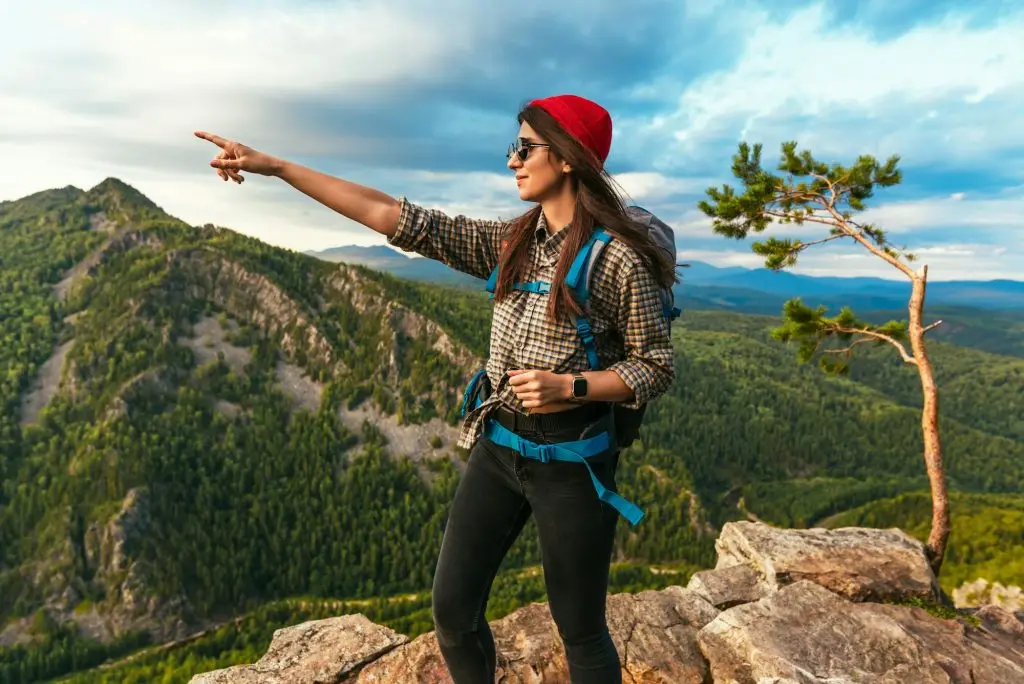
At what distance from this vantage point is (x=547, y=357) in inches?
163

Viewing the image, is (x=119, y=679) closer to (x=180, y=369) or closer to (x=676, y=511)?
(x=180, y=369)

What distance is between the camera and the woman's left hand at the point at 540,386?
3744mm

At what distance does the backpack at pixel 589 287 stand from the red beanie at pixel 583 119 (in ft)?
1.86

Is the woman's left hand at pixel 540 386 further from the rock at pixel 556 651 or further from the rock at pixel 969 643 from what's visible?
the rock at pixel 969 643

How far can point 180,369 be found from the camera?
491ft

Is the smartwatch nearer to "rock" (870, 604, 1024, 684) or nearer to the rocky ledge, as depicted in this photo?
the rocky ledge

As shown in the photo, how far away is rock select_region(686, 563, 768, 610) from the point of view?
37.4 feet

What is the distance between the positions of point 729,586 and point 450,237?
10.5 m

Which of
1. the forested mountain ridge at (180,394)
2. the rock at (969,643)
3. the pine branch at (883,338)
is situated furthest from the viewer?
the forested mountain ridge at (180,394)

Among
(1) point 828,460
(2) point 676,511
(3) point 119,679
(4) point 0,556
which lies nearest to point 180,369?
(4) point 0,556

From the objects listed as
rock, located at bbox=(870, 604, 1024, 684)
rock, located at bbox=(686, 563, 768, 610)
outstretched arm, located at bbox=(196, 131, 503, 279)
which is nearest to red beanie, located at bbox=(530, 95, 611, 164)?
outstretched arm, located at bbox=(196, 131, 503, 279)

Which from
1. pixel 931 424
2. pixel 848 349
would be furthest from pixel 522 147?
pixel 848 349

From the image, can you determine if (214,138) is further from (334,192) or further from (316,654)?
(316,654)

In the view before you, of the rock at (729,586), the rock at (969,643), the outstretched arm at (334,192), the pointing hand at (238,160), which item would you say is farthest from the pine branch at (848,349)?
the pointing hand at (238,160)
